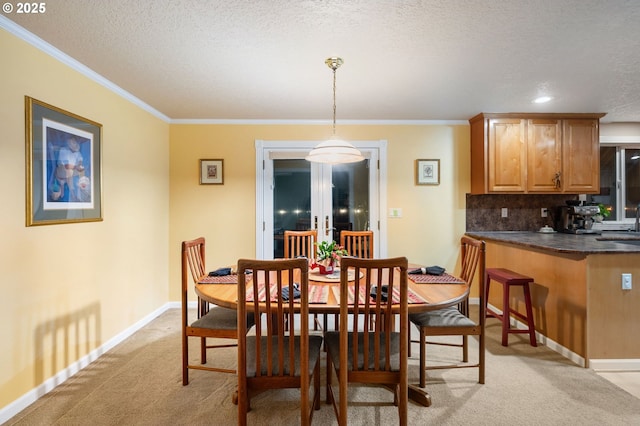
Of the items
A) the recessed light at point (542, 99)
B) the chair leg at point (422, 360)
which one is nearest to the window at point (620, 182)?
the recessed light at point (542, 99)

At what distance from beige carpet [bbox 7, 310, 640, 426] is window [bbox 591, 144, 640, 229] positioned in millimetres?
2934

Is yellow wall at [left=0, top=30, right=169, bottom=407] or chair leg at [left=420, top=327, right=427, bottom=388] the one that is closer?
yellow wall at [left=0, top=30, right=169, bottom=407]

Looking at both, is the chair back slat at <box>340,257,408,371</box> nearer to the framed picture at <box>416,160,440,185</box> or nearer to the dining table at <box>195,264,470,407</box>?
the dining table at <box>195,264,470,407</box>

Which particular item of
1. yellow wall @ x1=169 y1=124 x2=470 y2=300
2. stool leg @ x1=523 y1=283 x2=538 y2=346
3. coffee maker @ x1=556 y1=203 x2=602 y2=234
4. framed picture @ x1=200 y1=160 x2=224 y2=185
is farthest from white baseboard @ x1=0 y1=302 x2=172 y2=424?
coffee maker @ x1=556 y1=203 x2=602 y2=234

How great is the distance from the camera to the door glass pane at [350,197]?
3924mm

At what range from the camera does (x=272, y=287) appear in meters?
1.94

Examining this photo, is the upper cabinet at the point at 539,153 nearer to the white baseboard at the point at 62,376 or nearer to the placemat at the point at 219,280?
the placemat at the point at 219,280

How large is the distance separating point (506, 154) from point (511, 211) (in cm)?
78

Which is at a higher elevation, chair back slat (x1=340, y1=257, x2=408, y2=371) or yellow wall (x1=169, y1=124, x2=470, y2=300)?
yellow wall (x1=169, y1=124, x2=470, y2=300)

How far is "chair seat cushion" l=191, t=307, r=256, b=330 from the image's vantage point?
6.64 feet

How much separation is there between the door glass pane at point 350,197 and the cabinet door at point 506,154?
4.81 ft

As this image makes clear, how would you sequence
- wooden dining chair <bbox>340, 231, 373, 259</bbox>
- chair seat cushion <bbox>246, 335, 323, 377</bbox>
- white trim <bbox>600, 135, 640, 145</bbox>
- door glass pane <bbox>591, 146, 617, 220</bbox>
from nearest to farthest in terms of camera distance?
1. chair seat cushion <bbox>246, 335, 323, 377</bbox>
2. wooden dining chair <bbox>340, 231, 373, 259</bbox>
3. white trim <bbox>600, 135, 640, 145</bbox>
4. door glass pane <bbox>591, 146, 617, 220</bbox>

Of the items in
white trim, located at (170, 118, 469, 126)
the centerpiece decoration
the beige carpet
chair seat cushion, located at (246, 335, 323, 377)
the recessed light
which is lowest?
the beige carpet

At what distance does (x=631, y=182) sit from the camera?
4.19 meters
